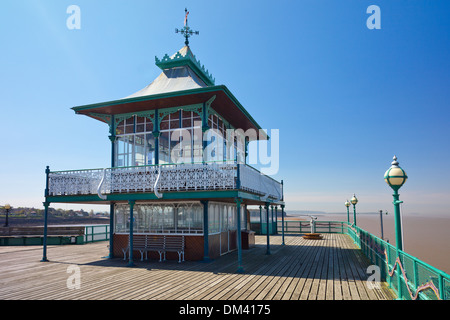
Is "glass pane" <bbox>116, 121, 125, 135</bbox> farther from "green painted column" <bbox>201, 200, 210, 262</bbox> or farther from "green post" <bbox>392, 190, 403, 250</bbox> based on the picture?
"green post" <bbox>392, 190, 403, 250</bbox>

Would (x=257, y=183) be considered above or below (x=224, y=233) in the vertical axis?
above

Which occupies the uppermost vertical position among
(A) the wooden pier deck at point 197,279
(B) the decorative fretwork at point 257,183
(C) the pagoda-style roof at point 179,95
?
(C) the pagoda-style roof at point 179,95

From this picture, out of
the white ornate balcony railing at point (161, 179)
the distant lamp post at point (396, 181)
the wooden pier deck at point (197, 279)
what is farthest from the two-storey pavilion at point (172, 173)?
the distant lamp post at point (396, 181)

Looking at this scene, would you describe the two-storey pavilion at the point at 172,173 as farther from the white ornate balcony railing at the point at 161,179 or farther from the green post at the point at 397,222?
the green post at the point at 397,222

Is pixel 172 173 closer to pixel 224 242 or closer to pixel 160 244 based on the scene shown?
pixel 160 244

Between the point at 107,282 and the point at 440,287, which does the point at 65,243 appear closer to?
the point at 107,282

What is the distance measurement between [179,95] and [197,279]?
7294 mm

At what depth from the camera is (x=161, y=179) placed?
41.5ft

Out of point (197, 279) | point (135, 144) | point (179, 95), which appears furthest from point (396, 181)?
point (135, 144)

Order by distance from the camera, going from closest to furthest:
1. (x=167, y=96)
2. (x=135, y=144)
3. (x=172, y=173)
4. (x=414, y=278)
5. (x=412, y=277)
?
(x=414, y=278), (x=412, y=277), (x=172, y=173), (x=167, y=96), (x=135, y=144)

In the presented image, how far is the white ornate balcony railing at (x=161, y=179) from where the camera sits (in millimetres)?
11812

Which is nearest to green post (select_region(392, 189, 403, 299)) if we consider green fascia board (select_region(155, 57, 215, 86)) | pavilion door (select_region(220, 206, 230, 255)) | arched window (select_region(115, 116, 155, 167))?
pavilion door (select_region(220, 206, 230, 255))

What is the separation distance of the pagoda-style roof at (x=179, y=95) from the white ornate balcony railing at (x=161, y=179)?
296cm

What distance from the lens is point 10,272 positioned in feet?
37.5
